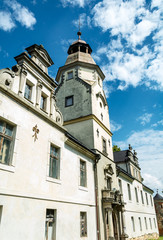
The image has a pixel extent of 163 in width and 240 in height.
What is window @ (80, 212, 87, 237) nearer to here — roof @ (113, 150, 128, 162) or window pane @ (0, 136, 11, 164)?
window pane @ (0, 136, 11, 164)

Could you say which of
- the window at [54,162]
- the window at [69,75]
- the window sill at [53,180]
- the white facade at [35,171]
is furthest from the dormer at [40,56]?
the window at [69,75]

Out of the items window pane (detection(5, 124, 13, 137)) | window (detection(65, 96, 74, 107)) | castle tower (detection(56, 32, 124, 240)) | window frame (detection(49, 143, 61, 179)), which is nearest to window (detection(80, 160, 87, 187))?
castle tower (detection(56, 32, 124, 240))

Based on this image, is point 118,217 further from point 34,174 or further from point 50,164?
point 34,174

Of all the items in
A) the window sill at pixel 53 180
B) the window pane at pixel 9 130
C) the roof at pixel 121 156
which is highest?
the roof at pixel 121 156

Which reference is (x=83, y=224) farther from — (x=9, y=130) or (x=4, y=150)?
Result: (x=9, y=130)

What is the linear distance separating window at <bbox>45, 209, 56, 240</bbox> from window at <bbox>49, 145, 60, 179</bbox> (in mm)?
1943

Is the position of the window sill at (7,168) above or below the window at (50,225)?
above

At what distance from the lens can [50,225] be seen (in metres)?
10.1

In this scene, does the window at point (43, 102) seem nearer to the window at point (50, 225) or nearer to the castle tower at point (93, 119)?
the window at point (50, 225)

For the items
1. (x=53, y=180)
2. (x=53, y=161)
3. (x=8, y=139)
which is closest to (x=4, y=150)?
(x=8, y=139)

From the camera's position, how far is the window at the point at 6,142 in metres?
8.20

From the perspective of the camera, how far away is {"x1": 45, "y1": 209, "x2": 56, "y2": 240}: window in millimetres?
9771

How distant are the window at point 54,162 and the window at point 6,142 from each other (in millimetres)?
3195

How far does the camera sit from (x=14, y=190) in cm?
800
